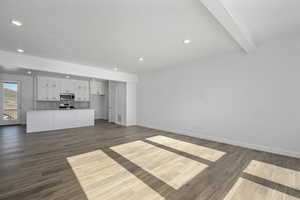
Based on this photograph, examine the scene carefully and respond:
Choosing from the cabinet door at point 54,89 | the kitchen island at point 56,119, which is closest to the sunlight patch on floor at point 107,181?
the kitchen island at point 56,119

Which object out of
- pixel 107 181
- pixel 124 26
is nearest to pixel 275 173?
pixel 107 181

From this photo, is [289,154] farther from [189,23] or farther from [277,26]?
[189,23]

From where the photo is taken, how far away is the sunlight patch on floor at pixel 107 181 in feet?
5.64

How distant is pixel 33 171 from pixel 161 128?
14.7 ft

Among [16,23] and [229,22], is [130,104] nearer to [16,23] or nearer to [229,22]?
[16,23]

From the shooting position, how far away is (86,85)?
8055 millimetres

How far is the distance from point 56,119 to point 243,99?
7.28 meters

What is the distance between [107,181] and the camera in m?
2.03

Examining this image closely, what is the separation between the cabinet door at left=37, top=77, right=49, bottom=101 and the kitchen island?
1.68 meters

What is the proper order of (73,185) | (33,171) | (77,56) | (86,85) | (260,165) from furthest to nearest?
(86,85)
(77,56)
(260,165)
(33,171)
(73,185)

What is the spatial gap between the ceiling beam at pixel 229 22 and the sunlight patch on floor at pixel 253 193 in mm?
2606

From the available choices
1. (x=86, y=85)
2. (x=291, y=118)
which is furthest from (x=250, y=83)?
(x=86, y=85)

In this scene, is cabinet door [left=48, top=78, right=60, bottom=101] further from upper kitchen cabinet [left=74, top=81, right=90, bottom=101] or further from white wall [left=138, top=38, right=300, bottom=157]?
white wall [left=138, top=38, right=300, bottom=157]

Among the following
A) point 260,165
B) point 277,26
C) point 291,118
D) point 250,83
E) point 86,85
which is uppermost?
point 277,26
